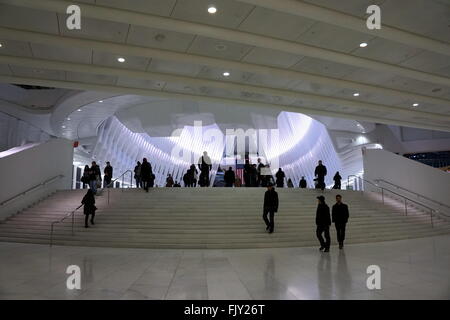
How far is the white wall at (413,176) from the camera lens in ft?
57.0

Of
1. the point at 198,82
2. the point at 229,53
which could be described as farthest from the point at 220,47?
the point at 198,82

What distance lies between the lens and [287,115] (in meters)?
40.1

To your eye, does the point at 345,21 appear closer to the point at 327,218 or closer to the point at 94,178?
the point at 327,218

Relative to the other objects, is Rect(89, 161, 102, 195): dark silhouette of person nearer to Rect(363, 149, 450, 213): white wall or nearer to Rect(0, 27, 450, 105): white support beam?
Rect(0, 27, 450, 105): white support beam

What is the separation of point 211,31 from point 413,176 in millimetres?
14784

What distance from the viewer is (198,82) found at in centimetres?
1213

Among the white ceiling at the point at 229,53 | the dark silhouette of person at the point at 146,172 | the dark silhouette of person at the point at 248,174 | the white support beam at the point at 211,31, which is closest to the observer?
the white support beam at the point at 211,31

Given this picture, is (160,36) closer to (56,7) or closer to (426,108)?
(56,7)

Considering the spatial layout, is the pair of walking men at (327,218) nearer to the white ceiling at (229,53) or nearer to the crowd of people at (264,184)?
the crowd of people at (264,184)

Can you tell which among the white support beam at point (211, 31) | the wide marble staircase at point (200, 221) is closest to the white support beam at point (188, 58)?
the white support beam at point (211, 31)

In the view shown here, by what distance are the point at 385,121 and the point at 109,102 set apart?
17.5 meters

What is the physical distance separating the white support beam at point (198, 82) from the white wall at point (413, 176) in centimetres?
280

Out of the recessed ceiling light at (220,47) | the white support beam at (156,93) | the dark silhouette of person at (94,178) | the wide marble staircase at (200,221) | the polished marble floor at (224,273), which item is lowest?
the polished marble floor at (224,273)
